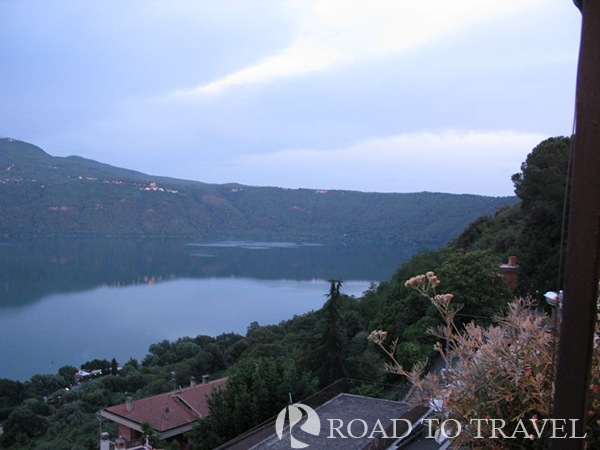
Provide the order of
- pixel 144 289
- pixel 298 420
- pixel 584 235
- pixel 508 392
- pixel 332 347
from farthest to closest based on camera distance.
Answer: pixel 144 289 → pixel 332 347 → pixel 298 420 → pixel 508 392 → pixel 584 235

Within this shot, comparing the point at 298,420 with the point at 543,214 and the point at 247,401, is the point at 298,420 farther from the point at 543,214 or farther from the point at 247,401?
the point at 543,214

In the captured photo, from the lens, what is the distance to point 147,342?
3650 centimetres

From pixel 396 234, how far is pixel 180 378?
225 feet

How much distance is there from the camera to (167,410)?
1408 cm

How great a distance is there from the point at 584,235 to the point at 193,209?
12040 cm

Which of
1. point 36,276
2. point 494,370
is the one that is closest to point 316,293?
point 36,276

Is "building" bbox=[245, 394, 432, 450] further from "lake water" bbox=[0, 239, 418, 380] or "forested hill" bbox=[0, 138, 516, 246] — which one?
"forested hill" bbox=[0, 138, 516, 246]

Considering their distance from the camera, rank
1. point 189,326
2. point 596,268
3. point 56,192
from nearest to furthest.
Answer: point 596,268
point 189,326
point 56,192

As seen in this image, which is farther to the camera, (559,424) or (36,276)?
(36,276)

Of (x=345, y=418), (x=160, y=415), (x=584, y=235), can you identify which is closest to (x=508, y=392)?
(x=584, y=235)

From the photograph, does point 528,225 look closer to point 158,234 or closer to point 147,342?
point 147,342

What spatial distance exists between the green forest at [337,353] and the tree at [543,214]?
0.03 meters

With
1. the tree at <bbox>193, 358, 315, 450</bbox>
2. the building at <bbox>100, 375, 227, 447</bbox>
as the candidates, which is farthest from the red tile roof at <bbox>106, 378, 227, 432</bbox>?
the tree at <bbox>193, 358, 315, 450</bbox>

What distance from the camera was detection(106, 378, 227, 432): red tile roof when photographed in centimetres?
1363
